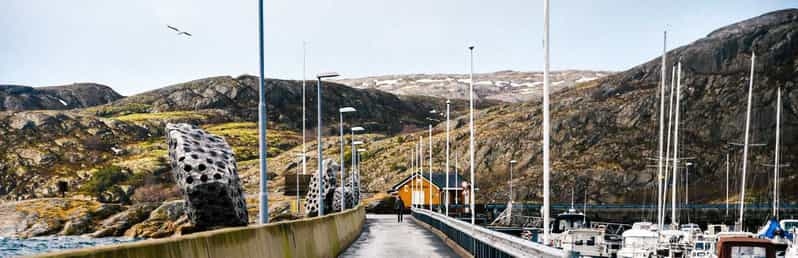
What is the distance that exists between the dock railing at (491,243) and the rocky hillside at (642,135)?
99.9 metres

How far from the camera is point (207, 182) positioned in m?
33.2

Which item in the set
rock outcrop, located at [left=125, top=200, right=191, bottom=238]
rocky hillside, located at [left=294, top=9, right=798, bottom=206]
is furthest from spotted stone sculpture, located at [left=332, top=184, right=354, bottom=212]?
rocky hillside, located at [left=294, top=9, right=798, bottom=206]

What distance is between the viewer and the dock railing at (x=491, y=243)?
15.7m

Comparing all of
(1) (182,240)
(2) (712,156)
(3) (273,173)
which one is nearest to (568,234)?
(1) (182,240)

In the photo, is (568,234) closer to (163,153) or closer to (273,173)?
(273,173)

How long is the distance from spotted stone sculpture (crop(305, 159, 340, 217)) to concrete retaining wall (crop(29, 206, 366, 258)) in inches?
1288

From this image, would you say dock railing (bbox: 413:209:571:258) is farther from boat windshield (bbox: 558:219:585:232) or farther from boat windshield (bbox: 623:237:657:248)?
boat windshield (bbox: 558:219:585:232)

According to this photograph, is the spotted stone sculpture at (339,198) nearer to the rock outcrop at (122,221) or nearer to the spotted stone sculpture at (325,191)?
the spotted stone sculpture at (325,191)

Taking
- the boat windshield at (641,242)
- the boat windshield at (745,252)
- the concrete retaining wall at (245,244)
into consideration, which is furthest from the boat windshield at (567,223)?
the concrete retaining wall at (245,244)

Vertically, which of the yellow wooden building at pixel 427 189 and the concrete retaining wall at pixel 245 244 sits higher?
the concrete retaining wall at pixel 245 244

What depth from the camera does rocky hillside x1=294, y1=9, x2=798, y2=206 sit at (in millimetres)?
144500

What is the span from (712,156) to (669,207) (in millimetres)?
37109

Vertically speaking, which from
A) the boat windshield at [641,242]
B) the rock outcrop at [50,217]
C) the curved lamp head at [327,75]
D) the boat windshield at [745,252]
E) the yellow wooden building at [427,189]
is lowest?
the rock outcrop at [50,217]

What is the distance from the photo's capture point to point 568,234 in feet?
157
